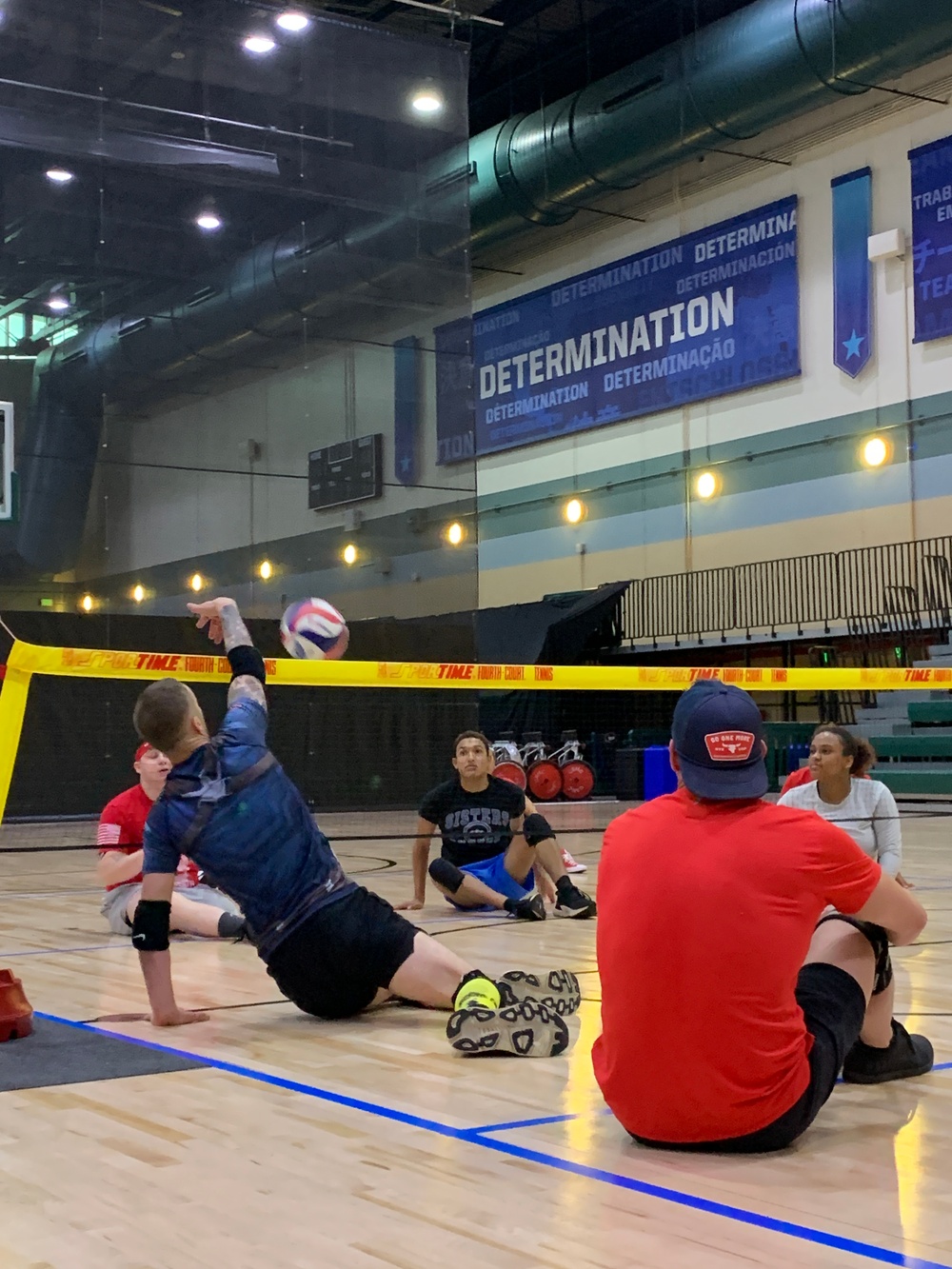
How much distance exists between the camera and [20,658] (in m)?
6.21

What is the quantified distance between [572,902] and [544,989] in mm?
3565

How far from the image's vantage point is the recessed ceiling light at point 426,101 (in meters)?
16.7

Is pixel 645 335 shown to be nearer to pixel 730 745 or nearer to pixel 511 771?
pixel 511 771

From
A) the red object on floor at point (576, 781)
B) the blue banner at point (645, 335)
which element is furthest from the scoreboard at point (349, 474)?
the blue banner at point (645, 335)

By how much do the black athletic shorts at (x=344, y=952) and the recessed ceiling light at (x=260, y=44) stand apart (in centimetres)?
1268

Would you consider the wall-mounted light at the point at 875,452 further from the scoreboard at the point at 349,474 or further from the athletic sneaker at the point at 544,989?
the athletic sneaker at the point at 544,989

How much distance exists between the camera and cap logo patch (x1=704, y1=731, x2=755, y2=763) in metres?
3.39

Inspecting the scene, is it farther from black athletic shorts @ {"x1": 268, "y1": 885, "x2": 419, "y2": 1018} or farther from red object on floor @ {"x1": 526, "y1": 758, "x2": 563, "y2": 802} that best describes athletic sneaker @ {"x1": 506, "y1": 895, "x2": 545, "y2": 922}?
red object on floor @ {"x1": 526, "y1": 758, "x2": 563, "y2": 802}

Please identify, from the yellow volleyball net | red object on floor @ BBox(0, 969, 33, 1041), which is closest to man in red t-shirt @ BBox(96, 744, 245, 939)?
the yellow volleyball net

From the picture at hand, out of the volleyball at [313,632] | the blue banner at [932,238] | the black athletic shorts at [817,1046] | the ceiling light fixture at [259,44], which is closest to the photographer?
the black athletic shorts at [817,1046]

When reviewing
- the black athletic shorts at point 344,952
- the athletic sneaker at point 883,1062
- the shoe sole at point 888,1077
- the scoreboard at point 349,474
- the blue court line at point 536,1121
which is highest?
the scoreboard at point 349,474

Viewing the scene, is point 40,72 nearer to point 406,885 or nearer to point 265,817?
point 406,885

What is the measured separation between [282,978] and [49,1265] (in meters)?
2.41

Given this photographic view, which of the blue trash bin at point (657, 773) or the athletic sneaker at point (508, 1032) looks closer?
the athletic sneaker at point (508, 1032)
